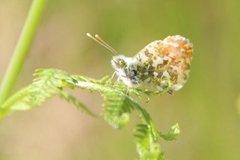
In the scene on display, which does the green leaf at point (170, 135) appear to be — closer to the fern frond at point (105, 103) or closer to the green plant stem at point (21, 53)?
the fern frond at point (105, 103)

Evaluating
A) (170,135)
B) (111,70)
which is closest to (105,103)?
(170,135)

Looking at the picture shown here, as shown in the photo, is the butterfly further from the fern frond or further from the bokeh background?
the bokeh background

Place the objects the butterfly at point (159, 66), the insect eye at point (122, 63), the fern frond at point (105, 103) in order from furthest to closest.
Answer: the insect eye at point (122, 63)
the butterfly at point (159, 66)
the fern frond at point (105, 103)

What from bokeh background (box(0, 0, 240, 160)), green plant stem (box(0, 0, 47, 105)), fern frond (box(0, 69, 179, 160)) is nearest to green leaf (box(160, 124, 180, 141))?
fern frond (box(0, 69, 179, 160))

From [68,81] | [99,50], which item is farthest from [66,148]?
[68,81]

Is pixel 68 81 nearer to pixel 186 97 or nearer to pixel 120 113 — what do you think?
pixel 120 113

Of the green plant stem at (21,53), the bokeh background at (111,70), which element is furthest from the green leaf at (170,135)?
the bokeh background at (111,70)
